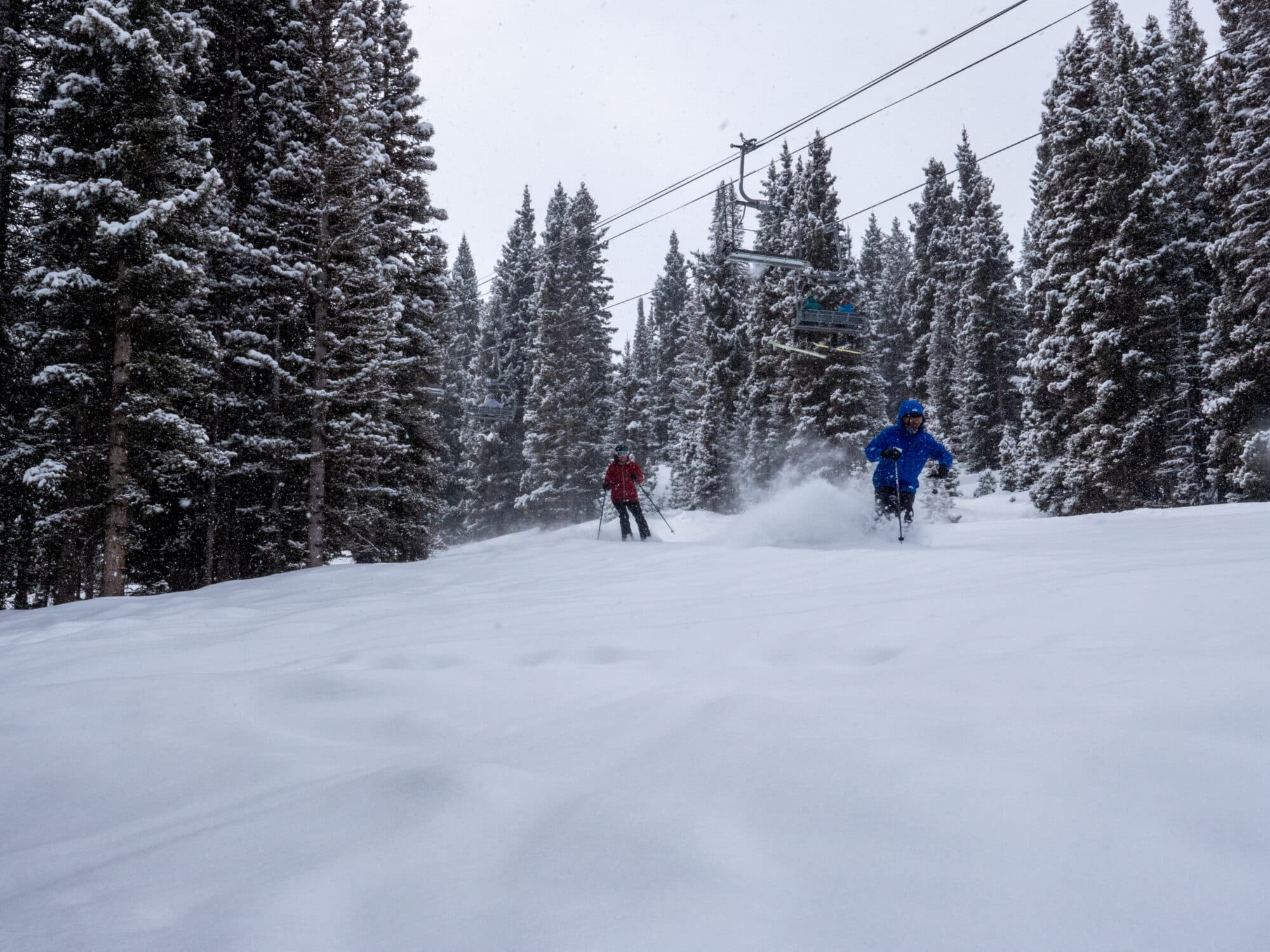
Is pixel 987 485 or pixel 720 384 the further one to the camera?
pixel 720 384

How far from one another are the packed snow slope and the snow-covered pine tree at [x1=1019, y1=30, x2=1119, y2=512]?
81.5 feet

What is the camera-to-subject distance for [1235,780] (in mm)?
1936

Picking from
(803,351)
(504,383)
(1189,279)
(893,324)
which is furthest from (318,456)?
(893,324)

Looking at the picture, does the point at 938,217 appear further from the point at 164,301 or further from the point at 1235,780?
the point at 1235,780

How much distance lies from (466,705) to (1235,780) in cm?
272

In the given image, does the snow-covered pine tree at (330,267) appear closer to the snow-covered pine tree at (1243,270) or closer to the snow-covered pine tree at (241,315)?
the snow-covered pine tree at (241,315)

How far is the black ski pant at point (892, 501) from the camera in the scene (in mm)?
11227

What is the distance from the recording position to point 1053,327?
2831 cm

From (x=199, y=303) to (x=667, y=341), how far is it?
50781mm

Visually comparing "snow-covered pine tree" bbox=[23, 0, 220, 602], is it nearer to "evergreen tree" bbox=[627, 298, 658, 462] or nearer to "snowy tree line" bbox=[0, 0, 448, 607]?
"snowy tree line" bbox=[0, 0, 448, 607]

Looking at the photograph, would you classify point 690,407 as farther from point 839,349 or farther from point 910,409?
point 910,409

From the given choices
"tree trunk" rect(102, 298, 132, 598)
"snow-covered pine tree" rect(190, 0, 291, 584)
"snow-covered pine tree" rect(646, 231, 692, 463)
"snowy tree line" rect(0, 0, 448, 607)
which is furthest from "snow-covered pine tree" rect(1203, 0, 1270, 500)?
"snow-covered pine tree" rect(646, 231, 692, 463)

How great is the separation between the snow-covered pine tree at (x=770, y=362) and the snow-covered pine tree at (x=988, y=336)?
459 inches

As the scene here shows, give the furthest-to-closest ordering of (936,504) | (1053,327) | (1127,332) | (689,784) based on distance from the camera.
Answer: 1. (936,504)
2. (1053,327)
3. (1127,332)
4. (689,784)
